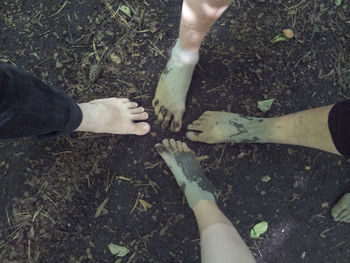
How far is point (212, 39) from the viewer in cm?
162

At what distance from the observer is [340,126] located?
106cm

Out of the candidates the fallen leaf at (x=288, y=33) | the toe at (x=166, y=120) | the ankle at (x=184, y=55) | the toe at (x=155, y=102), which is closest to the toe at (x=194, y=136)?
the toe at (x=166, y=120)

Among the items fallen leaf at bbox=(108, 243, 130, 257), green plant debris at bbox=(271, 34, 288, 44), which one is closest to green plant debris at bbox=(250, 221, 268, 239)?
fallen leaf at bbox=(108, 243, 130, 257)

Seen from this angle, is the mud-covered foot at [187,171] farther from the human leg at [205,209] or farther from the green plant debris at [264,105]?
the green plant debris at [264,105]

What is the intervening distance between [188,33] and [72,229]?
1114 mm

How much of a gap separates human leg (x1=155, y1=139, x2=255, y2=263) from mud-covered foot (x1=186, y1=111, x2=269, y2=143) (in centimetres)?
11

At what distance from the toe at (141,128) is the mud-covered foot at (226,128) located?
0.21 metres

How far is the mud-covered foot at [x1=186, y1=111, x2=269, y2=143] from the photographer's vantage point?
1.45 metres

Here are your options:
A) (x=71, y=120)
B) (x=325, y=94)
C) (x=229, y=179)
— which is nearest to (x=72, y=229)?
(x=71, y=120)

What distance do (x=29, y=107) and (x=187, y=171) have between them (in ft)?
2.58

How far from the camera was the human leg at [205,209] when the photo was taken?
40.5 inches

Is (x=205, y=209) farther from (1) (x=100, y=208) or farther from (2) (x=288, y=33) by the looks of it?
(2) (x=288, y=33)

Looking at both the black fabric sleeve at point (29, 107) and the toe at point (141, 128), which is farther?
the toe at point (141, 128)

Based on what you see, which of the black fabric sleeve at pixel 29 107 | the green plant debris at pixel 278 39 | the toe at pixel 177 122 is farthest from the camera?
the green plant debris at pixel 278 39
